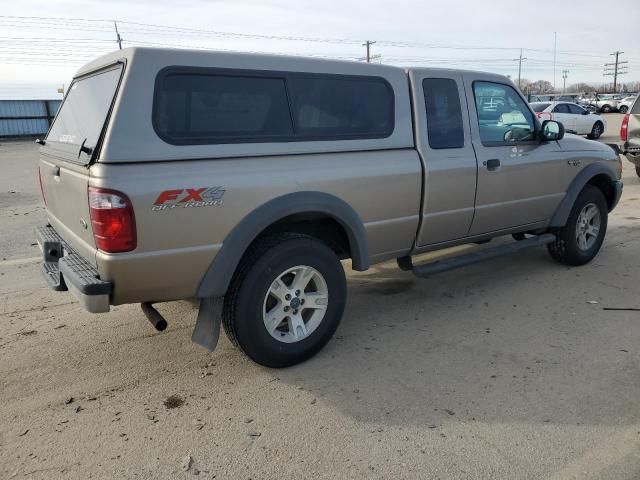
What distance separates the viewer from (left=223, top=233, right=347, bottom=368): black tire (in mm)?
3260

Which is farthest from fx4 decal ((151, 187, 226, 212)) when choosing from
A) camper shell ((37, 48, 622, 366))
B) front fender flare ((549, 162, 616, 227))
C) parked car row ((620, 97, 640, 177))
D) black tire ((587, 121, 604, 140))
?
black tire ((587, 121, 604, 140))

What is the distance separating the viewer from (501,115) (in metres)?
4.72

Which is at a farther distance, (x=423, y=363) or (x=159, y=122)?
(x=423, y=363)

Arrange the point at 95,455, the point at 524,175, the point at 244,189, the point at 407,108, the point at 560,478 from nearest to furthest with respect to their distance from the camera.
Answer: the point at 560,478
the point at 95,455
the point at 244,189
the point at 407,108
the point at 524,175

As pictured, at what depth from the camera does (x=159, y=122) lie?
294cm

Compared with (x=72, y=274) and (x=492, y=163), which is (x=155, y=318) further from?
(x=492, y=163)

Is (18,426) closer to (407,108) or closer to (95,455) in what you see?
(95,455)

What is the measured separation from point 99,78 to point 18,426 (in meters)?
2.14

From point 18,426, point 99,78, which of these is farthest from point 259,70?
point 18,426

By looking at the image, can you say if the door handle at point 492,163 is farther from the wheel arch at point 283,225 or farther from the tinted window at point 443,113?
the wheel arch at point 283,225

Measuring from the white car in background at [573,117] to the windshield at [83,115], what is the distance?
19.5 meters

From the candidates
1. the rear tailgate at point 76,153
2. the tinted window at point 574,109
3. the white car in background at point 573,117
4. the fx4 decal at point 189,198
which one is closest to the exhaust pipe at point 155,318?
the rear tailgate at point 76,153

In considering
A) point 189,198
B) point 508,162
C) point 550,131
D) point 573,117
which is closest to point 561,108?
point 573,117

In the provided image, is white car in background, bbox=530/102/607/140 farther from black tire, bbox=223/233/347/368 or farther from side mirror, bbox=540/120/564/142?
black tire, bbox=223/233/347/368
